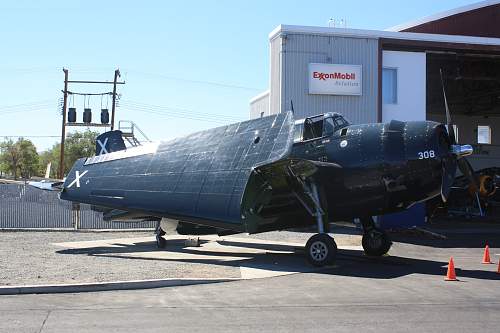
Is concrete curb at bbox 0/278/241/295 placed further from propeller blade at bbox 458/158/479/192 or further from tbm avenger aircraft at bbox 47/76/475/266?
propeller blade at bbox 458/158/479/192

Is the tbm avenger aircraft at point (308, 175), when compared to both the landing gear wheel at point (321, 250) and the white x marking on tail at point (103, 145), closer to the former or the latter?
the landing gear wheel at point (321, 250)

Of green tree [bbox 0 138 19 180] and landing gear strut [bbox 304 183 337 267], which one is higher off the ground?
green tree [bbox 0 138 19 180]

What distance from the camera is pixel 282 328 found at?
668 centimetres

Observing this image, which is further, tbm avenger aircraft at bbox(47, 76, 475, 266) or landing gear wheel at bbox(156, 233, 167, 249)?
landing gear wheel at bbox(156, 233, 167, 249)

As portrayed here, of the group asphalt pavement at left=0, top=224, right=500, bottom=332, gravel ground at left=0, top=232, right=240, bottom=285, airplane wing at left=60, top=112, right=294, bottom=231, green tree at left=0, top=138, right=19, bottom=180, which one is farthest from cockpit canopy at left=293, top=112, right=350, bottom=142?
green tree at left=0, top=138, right=19, bottom=180

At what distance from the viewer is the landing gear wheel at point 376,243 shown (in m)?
14.4

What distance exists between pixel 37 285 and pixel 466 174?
10159 mm

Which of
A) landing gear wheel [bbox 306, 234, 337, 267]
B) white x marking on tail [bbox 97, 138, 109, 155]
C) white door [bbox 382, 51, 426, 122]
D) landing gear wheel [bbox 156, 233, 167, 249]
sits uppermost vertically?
white door [bbox 382, 51, 426, 122]

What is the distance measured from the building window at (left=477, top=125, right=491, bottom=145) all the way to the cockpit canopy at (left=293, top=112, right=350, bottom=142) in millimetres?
33208

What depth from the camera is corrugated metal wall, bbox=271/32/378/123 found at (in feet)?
72.6

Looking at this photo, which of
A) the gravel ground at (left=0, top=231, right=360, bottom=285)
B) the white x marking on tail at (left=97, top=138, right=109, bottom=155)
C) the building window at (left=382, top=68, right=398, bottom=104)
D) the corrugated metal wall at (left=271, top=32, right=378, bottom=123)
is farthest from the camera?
the building window at (left=382, top=68, right=398, bottom=104)

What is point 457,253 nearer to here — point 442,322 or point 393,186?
point 393,186

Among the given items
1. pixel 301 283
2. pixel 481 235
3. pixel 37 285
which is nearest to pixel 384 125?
pixel 301 283

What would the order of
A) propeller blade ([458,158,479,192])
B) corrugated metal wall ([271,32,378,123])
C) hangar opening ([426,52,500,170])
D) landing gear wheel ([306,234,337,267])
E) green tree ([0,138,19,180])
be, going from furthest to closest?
1. green tree ([0,138,19,180])
2. hangar opening ([426,52,500,170])
3. corrugated metal wall ([271,32,378,123])
4. propeller blade ([458,158,479,192])
5. landing gear wheel ([306,234,337,267])
